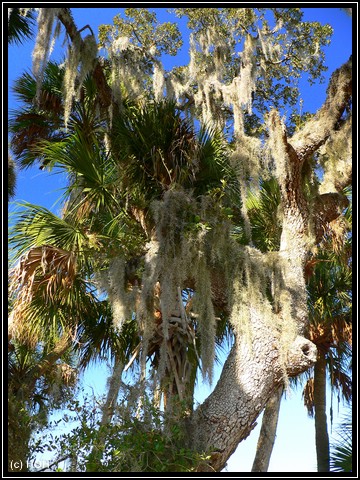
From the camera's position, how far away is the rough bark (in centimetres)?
549

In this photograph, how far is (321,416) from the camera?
23.0 feet

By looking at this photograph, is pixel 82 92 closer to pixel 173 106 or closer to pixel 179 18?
pixel 173 106

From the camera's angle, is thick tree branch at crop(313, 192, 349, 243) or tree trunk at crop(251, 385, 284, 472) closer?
tree trunk at crop(251, 385, 284, 472)

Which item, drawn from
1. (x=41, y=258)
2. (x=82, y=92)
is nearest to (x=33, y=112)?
(x=82, y=92)

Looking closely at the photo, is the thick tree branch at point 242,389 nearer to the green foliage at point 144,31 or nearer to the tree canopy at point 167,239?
the tree canopy at point 167,239

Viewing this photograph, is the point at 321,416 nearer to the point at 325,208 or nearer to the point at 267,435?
the point at 267,435

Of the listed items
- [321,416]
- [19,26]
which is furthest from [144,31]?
[321,416]

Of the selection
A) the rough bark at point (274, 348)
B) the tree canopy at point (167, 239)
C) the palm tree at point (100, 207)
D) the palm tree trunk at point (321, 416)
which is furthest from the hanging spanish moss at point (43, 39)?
the palm tree trunk at point (321, 416)

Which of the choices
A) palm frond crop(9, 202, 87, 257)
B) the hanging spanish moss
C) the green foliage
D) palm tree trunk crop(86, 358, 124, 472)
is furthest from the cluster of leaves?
the green foliage

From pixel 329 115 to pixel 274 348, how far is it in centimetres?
262

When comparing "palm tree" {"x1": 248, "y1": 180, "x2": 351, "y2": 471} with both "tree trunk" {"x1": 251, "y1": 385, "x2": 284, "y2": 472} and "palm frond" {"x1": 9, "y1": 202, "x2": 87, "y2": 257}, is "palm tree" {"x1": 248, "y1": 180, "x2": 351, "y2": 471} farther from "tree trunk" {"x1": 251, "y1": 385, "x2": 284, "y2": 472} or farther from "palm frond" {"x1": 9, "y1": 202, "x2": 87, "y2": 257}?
"palm frond" {"x1": 9, "y1": 202, "x2": 87, "y2": 257}

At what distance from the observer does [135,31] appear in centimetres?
897
